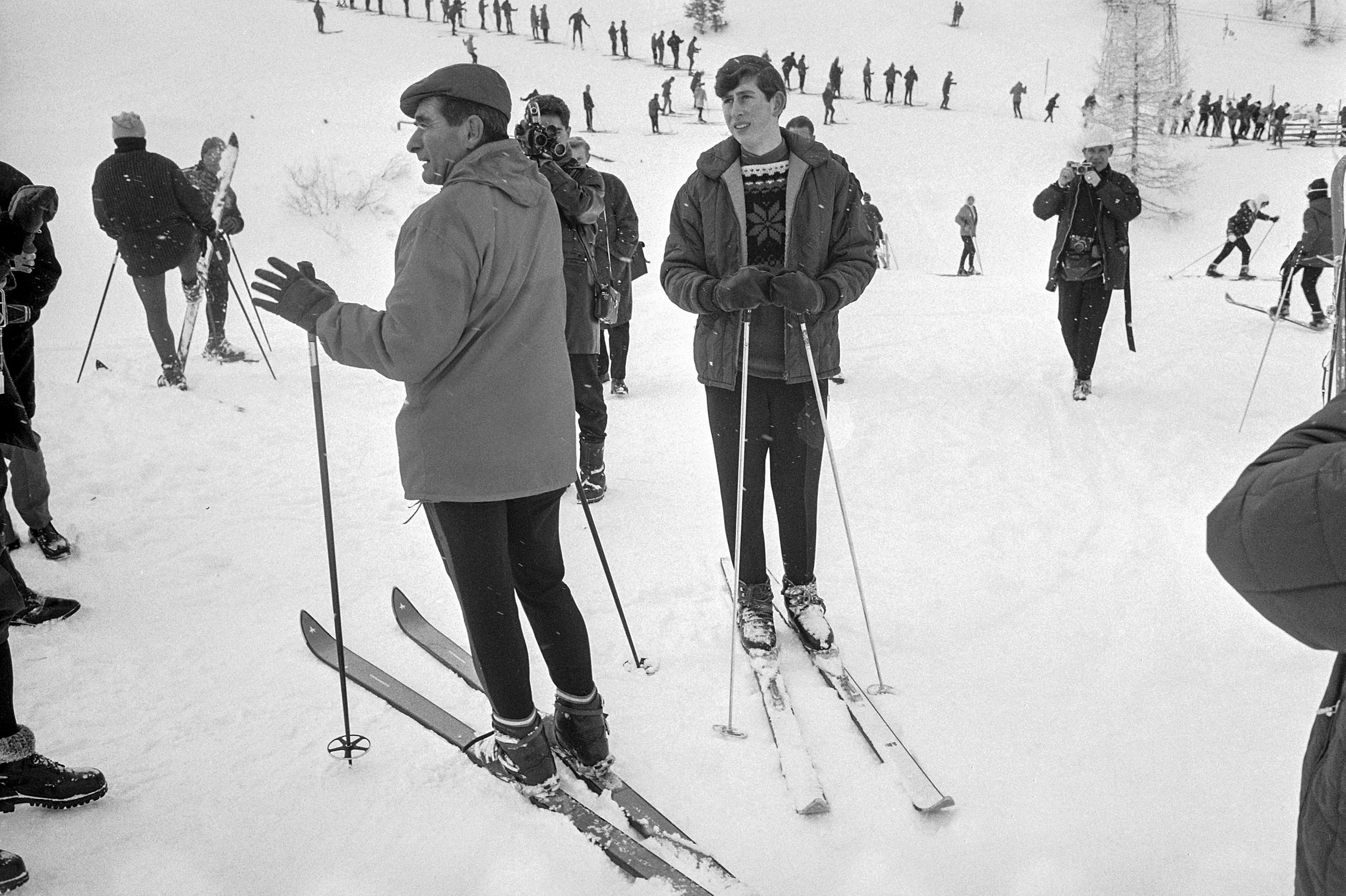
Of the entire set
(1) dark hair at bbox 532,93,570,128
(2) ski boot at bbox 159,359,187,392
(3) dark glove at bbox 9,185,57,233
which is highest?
(1) dark hair at bbox 532,93,570,128

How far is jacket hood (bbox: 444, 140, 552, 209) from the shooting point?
2049 mm

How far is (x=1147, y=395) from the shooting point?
664 centimetres

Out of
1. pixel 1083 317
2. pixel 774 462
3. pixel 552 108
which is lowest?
pixel 774 462

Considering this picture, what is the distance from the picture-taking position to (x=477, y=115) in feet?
6.86

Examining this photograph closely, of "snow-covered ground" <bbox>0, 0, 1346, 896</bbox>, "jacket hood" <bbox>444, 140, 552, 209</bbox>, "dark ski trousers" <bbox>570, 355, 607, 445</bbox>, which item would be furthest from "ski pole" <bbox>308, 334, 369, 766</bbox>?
"dark ski trousers" <bbox>570, 355, 607, 445</bbox>

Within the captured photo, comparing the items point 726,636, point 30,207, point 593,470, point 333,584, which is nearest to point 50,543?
point 30,207

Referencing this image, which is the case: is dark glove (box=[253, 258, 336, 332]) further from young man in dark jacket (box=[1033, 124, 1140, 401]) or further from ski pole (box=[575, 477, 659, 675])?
young man in dark jacket (box=[1033, 124, 1140, 401])

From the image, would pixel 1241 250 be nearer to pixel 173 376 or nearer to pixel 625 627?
pixel 625 627

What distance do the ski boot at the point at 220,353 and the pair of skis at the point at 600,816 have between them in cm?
519

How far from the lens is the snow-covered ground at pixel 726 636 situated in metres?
2.21

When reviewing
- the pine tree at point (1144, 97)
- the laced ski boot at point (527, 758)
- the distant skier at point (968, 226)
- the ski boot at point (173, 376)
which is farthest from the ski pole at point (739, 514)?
the pine tree at point (1144, 97)

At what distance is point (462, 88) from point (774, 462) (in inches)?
66.5

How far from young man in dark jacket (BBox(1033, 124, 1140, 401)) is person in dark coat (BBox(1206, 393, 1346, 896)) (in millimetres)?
5437

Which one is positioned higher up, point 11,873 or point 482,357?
point 482,357
